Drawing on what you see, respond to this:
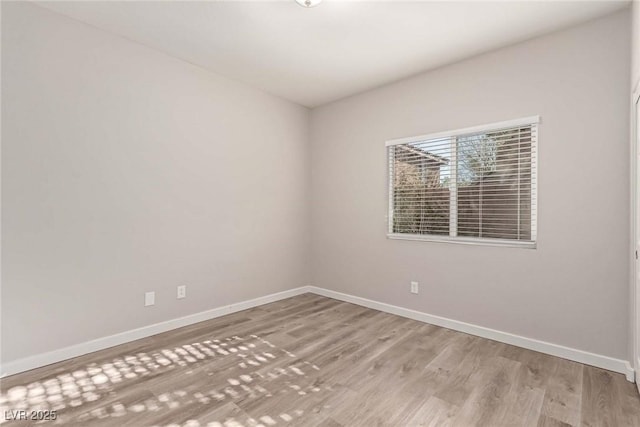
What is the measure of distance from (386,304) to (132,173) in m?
3.00

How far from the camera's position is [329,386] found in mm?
2109

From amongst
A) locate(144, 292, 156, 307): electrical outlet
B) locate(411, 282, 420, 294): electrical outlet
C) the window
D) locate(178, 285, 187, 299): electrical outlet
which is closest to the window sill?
the window

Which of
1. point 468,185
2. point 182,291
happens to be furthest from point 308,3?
point 182,291

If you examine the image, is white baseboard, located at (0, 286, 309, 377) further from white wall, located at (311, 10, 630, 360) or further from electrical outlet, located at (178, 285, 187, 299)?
white wall, located at (311, 10, 630, 360)

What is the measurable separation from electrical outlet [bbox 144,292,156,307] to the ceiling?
2.32 meters

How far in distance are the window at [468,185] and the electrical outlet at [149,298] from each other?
2573 millimetres

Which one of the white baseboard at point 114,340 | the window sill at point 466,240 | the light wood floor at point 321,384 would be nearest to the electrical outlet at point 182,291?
the white baseboard at point 114,340

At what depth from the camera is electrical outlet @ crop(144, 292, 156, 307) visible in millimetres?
2914

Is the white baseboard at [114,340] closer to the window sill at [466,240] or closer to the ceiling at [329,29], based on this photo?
the window sill at [466,240]

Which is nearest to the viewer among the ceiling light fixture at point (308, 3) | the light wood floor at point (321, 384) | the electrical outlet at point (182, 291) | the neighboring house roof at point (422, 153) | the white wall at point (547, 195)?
the light wood floor at point (321, 384)

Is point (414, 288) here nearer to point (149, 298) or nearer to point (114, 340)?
point (149, 298)

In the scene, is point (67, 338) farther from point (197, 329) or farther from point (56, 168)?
point (56, 168)

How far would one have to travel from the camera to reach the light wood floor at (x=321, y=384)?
1795mm

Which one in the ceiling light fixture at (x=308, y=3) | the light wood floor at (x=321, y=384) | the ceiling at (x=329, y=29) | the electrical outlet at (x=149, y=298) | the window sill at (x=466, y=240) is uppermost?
the ceiling at (x=329, y=29)
